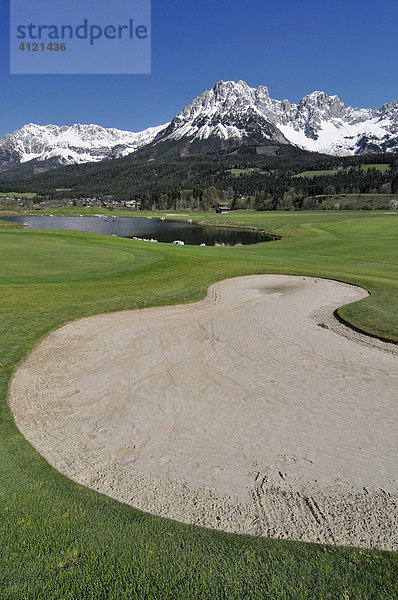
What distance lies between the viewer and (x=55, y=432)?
616 centimetres

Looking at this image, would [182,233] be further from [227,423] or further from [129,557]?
[129,557]

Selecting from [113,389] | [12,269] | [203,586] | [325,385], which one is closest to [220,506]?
[203,586]

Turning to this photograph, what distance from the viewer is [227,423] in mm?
6434

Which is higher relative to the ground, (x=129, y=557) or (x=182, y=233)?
(x=182, y=233)

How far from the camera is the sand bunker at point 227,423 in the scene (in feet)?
15.0

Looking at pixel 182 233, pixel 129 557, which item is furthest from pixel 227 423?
pixel 182 233

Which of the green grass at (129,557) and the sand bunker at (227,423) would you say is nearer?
the green grass at (129,557)

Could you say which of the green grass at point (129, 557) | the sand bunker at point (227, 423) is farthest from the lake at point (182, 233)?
the green grass at point (129, 557)

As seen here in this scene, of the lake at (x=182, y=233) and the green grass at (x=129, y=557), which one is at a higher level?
the lake at (x=182, y=233)

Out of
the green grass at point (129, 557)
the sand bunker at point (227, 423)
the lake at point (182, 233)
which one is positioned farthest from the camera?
the lake at point (182, 233)

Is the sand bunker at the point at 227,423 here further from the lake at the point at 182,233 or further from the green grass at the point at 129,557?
the lake at the point at 182,233

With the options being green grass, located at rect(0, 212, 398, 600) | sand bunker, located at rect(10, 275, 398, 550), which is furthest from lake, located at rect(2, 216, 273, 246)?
green grass, located at rect(0, 212, 398, 600)

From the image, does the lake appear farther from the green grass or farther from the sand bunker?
the green grass

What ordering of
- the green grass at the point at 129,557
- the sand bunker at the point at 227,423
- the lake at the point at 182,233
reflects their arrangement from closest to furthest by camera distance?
the green grass at the point at 129,557 < the sand bunker at the point at 227,423 < the lake at the point at 182,233
